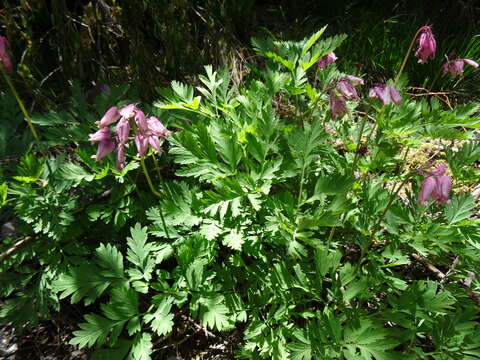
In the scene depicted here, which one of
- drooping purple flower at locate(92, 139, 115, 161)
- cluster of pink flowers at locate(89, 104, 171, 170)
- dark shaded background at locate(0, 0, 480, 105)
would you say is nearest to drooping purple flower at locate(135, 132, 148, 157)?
cluster of pink flowers at locate(89, 104, 171, 170)

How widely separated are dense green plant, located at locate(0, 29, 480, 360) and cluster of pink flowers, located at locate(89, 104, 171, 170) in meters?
0.18

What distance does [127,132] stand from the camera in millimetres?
1611

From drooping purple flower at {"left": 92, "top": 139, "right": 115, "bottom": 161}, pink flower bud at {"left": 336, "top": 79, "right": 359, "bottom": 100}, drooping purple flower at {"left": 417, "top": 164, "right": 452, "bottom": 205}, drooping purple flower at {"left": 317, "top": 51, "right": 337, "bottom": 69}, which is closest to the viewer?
drooping purple flower at {"left": 417, "top": 164, "right": 452, "bottom": 205}

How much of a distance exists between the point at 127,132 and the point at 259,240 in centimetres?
90

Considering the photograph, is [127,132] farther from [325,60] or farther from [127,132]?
[325,60]

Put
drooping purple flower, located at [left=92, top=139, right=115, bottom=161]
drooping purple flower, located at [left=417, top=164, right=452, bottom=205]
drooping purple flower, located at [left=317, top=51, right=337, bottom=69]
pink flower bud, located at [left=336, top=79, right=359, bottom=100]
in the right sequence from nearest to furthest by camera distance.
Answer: drooping purple flower, located at [left=417, top=164, right=452, bottom=205] → drooping purple flower, located at [left=92, top=139, right=115, bottom=161] → pink flower bud, located at [left=336, top=79, right=359, bottom=100] → drooping purple flower, located at [left=317, top=51, right=337, bottom=69]

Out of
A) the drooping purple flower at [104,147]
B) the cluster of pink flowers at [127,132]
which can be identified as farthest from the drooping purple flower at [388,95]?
the drooping purple flower at [104,147]

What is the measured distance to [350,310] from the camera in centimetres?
164

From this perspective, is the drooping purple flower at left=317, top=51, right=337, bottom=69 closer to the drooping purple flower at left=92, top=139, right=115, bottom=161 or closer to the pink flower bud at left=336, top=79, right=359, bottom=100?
the pink flower bud at left=336, top=79, right=359, bottom=100

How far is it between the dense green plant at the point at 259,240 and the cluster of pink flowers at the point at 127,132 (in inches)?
7.0

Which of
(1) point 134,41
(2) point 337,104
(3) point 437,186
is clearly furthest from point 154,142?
(1) point 134,41

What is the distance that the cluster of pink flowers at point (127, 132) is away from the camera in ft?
5.25

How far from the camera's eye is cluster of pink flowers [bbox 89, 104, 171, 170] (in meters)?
1.60

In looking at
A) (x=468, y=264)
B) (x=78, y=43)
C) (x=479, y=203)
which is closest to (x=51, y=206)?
(x=78, y=43)
